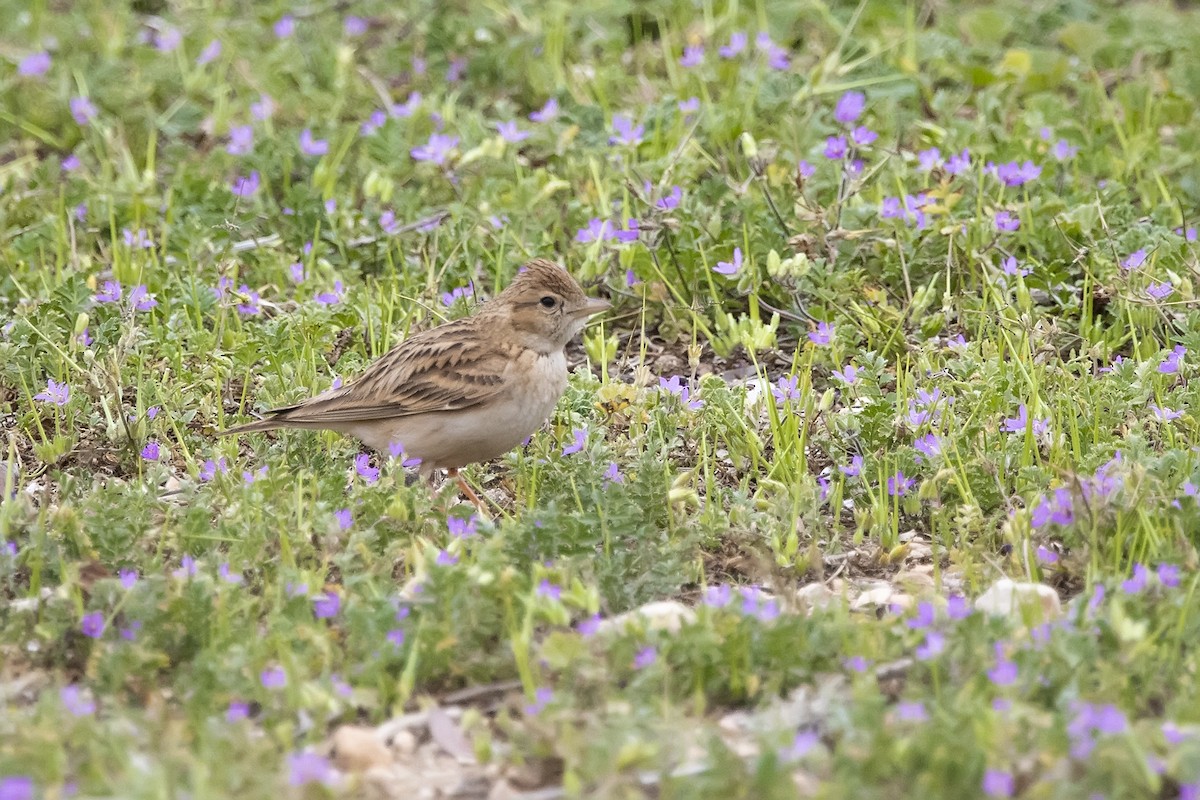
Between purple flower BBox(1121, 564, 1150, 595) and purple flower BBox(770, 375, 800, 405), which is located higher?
purple flower BBox(1121, 564, 1150, 595)

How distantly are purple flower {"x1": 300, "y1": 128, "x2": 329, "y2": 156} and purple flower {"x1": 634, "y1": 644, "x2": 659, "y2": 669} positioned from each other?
4.87 metres

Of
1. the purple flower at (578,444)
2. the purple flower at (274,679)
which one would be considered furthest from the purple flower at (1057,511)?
the purple flower at (274,679)

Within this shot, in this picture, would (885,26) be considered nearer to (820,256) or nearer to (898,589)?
(820,256)

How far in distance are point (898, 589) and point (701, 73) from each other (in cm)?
489

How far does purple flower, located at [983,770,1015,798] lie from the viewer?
373 centimetres

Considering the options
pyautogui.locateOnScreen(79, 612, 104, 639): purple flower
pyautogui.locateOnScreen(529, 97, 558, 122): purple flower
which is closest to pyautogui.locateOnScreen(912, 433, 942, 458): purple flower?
pyautogui.locateOnScreen(79, 612, 104, 639): purple flower

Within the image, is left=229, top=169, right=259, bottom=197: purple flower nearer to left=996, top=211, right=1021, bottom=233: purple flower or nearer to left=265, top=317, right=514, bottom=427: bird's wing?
left=265, top=317, right=514, bottom=427: bird's wing

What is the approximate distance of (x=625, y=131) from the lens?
27.5 ft

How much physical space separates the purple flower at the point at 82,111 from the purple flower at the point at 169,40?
1015 millimetres

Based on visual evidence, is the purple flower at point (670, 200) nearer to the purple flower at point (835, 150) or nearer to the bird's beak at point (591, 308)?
the purple flower at point (835, 150)

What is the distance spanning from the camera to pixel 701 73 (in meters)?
9.56

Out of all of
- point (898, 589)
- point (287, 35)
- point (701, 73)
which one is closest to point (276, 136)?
point (287, 35)

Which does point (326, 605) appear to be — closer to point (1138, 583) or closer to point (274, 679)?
point (274, 679)

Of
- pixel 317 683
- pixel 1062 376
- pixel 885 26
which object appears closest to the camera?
pixel 317 683
